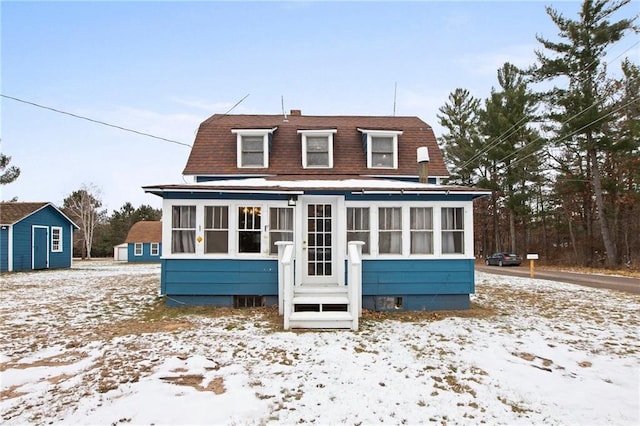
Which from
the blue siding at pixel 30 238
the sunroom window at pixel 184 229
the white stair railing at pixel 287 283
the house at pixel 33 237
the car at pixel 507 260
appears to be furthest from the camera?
the car at pixel 507 260

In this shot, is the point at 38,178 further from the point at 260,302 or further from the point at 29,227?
the point at 260,302

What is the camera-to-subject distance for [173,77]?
52.1 ft

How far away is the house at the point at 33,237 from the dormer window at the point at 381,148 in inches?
769

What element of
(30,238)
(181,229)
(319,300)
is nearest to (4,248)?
(30,238)

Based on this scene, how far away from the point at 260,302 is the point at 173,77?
12171mm

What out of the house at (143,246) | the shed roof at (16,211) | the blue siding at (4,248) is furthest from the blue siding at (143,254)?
the blue siding at (4,248)

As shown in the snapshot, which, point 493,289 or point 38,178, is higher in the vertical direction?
point 38,178

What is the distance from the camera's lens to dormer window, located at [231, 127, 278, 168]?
11188 mm

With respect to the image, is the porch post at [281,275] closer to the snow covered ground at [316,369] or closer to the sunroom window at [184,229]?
the snow covered ground at [316,369]

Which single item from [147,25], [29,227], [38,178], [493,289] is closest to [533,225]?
[493,289]

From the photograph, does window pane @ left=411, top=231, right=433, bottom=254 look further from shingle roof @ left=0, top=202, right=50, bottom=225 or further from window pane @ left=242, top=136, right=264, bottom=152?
shingle roof @ left=0, top=202, right=50, bottom=225

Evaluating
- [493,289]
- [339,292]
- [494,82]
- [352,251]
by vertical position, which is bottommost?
[493,289]

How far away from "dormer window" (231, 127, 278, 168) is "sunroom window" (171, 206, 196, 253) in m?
2.91

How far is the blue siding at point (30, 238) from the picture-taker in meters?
19.1
